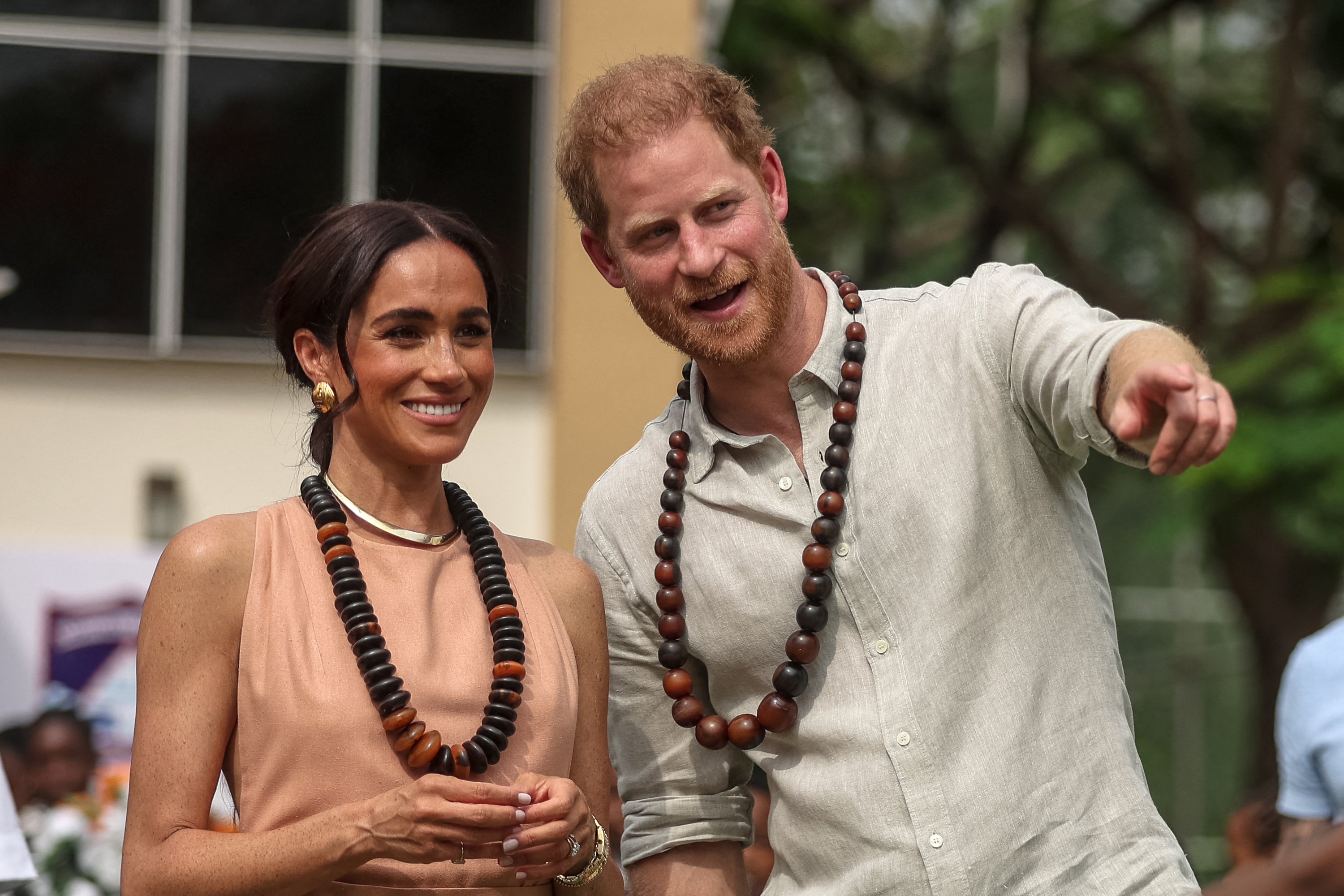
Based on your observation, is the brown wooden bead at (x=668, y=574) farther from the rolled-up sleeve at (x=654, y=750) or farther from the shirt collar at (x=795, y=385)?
the shirt collar at (x=795, y=385)

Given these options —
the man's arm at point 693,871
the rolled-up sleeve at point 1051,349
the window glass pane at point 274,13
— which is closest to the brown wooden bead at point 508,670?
the man's arm at point 693,871

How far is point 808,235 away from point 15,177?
6742 millimetres

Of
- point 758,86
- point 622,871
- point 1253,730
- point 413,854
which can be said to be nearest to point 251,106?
point 758,86

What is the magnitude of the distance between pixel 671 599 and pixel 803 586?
296 mm

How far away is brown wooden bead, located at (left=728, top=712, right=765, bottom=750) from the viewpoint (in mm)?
3262

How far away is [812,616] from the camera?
318 cm

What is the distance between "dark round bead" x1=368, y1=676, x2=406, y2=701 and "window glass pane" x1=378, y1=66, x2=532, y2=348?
7.51 metres

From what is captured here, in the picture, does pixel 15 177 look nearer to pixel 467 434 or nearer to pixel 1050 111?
pixel 467 434

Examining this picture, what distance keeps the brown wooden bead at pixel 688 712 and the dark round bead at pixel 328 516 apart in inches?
30.8

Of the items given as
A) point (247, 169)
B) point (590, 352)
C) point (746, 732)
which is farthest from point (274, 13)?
point (746, 732)

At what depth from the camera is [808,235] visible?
14461 millimetres

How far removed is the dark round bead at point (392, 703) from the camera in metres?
2.82

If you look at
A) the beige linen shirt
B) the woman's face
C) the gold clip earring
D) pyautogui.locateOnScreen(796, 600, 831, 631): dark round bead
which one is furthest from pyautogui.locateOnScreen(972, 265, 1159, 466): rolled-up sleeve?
the gold clip earring

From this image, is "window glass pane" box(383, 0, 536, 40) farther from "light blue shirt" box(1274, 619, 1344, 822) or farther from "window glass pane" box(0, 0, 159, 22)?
"light blue shirt" box(1274, 619, 1344, 822)
